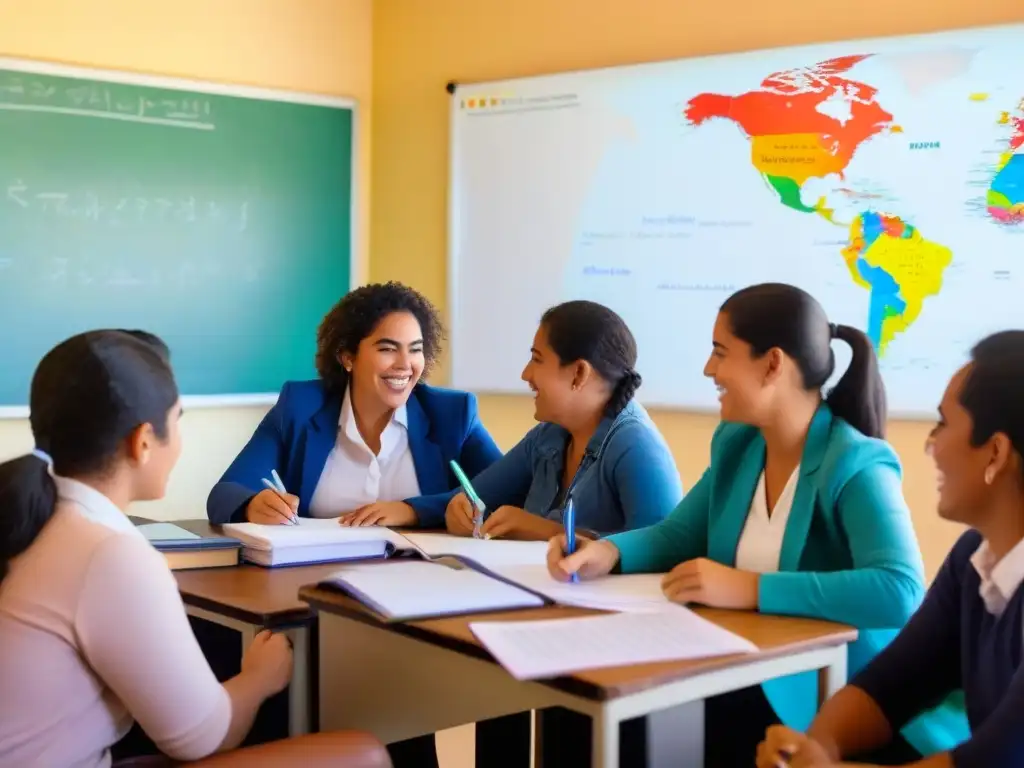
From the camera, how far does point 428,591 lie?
6.20ft

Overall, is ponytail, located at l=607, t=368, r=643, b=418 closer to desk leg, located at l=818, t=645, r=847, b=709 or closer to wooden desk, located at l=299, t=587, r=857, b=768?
wooden desk, located at l=299, t=587, r=857, b=768

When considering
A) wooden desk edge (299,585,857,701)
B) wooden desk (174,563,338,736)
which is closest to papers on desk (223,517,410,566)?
wooden desk (174,563,338,736)

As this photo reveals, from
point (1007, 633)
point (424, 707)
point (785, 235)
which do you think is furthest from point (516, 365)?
point (1007, 633)

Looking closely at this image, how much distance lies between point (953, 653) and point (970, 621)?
0.09m

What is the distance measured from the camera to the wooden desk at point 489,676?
1.48 meters

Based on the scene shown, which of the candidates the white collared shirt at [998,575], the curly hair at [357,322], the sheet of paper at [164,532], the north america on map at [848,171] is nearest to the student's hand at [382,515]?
the sheet of paper at [164,532]

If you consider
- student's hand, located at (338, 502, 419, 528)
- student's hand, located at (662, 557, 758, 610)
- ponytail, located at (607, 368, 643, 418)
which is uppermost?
ponytail, located at (607, 368, 643, 418)

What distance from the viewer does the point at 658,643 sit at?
1616 millimetres

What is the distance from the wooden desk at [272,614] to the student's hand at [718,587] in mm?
585

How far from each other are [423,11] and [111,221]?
135 cm

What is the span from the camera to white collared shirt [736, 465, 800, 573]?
202 cm

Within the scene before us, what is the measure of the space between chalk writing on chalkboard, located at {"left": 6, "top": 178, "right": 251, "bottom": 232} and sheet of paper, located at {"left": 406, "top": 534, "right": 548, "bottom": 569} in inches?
79.8

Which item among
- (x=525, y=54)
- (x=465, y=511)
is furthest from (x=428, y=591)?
(x=525, y=54)

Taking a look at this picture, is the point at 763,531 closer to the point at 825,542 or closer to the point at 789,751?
the point at 825,542
